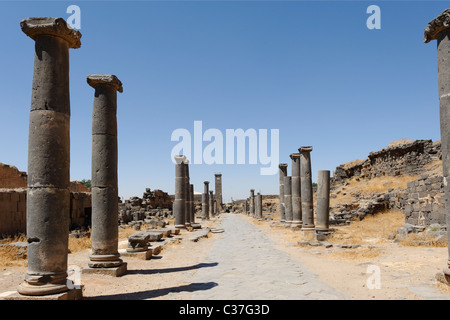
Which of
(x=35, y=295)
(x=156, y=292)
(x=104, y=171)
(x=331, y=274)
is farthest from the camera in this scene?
(x=104, y=171)

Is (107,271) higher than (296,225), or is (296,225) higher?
(107,271)

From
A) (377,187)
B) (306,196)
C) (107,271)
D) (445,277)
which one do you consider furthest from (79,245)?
(377,187)

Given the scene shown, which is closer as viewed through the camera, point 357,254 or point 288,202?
point 357,254

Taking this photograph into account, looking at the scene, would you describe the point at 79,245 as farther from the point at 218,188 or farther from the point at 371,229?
the point at 218,188

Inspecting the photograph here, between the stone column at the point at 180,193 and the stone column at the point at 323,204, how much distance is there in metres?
9.15

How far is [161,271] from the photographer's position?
9555mm

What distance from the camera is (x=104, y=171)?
364 inches

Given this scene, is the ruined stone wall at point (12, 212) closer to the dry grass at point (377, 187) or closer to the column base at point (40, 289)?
the column base at point (40, 289)

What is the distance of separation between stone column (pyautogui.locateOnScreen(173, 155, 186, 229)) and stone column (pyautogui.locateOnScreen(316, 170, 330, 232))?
9.15 metres

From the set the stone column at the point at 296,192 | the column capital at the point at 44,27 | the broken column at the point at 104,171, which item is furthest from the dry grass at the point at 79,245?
the stone column at the point at 296,192

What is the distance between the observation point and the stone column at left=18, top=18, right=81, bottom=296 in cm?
595

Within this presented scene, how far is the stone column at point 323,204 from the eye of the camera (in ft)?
54.2

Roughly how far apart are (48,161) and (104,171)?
10.3 feet

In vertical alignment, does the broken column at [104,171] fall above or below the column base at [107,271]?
above
